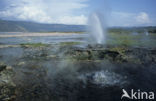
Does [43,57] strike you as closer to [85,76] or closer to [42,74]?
[42,74]

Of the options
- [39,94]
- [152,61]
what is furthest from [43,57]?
[152,61]

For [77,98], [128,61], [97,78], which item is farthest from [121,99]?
[128,61]

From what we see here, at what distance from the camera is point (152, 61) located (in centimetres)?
2339

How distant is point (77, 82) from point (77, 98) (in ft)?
10.3

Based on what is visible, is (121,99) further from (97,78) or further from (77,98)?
(97,78)

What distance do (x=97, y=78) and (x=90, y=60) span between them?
8895mm

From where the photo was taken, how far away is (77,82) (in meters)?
14.8

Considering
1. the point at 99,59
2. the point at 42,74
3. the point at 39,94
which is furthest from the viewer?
the point at 99,59

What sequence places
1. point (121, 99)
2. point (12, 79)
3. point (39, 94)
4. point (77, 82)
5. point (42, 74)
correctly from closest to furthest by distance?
point (121, 99) → point (39, 94) → point (77, 82) → point (12, 79) → point (42, 74)

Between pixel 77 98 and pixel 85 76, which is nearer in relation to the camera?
pixel 77 98

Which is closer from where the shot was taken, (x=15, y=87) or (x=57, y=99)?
(x=57, y=99)

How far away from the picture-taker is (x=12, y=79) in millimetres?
15797

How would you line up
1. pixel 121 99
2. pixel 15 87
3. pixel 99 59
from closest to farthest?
1. pixel 121 99
2. pixel 15 87
3. pixel 99 59

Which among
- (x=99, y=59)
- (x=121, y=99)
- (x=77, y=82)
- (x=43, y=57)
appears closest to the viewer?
(x=121, y=99)
